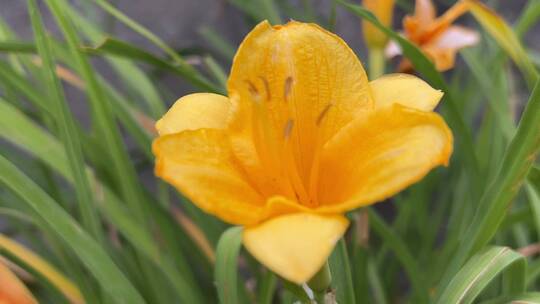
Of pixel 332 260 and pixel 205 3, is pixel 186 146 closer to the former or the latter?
pixel 332 260

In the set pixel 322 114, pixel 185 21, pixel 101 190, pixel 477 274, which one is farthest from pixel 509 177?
pixel 185 21

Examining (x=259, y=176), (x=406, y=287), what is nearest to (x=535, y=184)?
(x=259, y=176)

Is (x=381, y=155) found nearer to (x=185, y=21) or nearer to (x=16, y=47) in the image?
(x=16, y=47)

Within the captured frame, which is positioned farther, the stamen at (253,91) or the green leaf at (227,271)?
the green leaf at (227,271)

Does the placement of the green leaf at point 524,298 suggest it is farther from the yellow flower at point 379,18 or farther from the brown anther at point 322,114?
the yellow flower at point 379,18

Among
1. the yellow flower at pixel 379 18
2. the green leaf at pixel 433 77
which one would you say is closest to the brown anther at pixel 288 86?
the green leaf at pixel 433 77

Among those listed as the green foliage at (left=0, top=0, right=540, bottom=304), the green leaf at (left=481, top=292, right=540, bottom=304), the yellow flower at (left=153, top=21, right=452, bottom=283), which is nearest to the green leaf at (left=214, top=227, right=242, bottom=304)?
the green foliage at (left=0, top=0, right=540, bottom=304)
